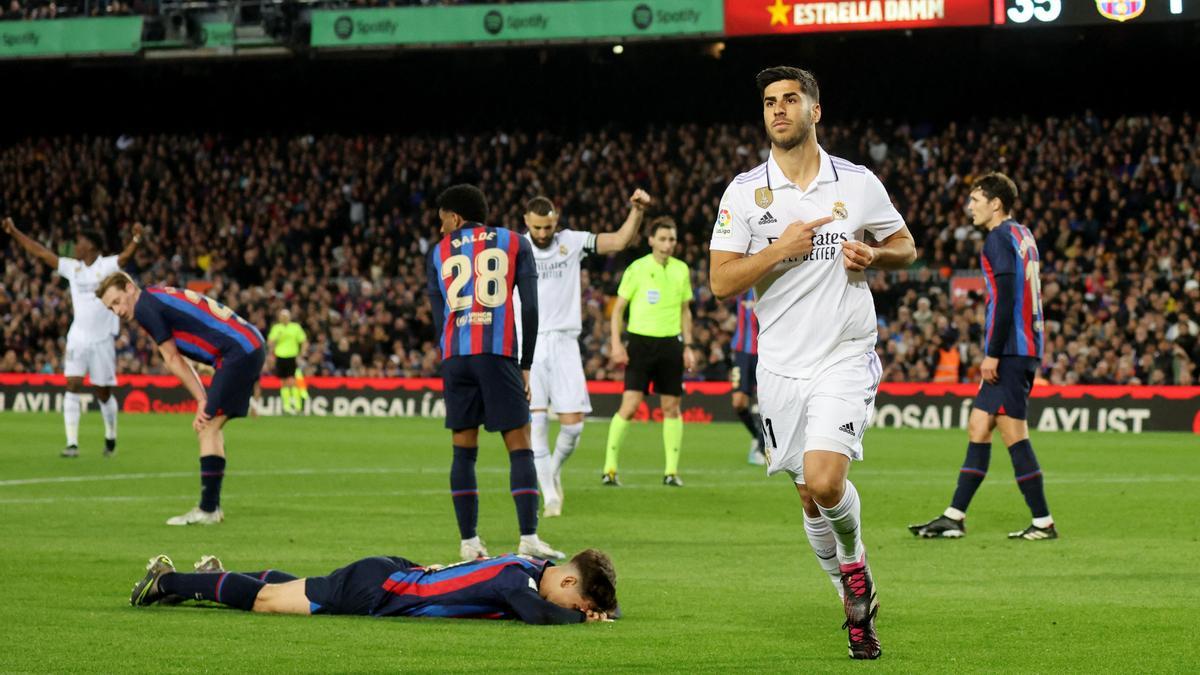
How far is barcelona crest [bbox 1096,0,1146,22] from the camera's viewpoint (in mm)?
30531

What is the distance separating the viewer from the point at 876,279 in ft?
104

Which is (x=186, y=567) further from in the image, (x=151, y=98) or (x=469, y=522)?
(x=151, y=98)

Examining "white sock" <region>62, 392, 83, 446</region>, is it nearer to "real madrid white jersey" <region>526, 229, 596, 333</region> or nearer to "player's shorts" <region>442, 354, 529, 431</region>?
"real madrid white jersey" <region>526, 229, 596, 333</region>

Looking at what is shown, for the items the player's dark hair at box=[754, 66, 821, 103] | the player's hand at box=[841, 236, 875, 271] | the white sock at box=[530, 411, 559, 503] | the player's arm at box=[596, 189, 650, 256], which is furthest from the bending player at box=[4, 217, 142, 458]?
the player's hand at box=[841, 236, 875, 271]

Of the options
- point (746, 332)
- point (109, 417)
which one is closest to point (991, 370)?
point (746, 332)

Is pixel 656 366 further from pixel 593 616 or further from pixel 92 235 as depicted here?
pixel 593 616

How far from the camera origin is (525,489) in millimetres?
10289

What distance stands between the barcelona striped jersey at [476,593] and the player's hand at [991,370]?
4.95 m

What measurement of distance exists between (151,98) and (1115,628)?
43334mm

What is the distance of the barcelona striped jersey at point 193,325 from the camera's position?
1194 centimetres

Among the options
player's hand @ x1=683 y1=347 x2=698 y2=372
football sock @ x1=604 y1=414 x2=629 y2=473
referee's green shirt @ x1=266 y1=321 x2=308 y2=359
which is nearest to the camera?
football sock @ x1=604 y1=414 x2=629 y2=473

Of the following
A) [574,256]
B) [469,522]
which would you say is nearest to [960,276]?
[574,256]

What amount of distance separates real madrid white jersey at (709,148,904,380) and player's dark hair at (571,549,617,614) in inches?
47.1

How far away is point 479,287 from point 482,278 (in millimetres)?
61
